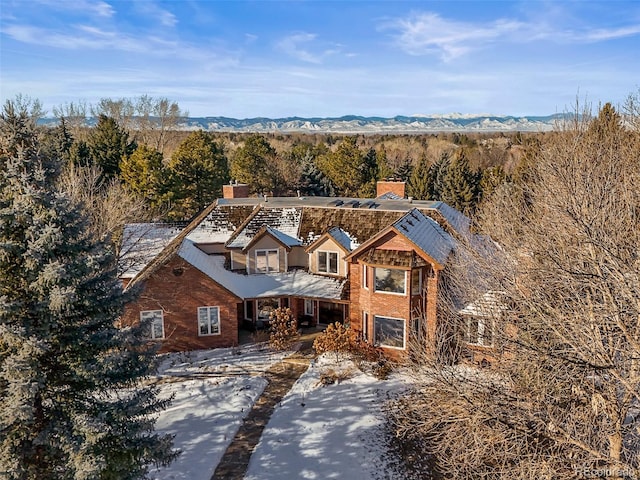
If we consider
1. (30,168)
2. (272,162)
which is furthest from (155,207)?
(30,168)

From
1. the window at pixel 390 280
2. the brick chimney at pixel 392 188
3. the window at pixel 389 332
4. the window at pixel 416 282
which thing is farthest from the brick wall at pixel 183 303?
the brick chimney at pixel 392 188

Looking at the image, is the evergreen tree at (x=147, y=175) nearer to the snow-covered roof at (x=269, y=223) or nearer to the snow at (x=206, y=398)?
the snow-covered roof at (x=269, y=223)

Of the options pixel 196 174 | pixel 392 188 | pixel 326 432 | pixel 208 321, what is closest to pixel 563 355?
pixel 326 432

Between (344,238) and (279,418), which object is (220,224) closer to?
(344,238)

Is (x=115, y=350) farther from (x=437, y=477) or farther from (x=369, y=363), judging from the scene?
(x=369, y=363)

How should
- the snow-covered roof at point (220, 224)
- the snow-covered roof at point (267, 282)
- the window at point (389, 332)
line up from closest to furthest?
the window at point (389, 332)
the snow-covered roof at point (267, 282)
the snow-covered roof at point (220, 224)

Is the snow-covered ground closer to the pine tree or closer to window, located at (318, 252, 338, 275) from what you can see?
the pine tree
